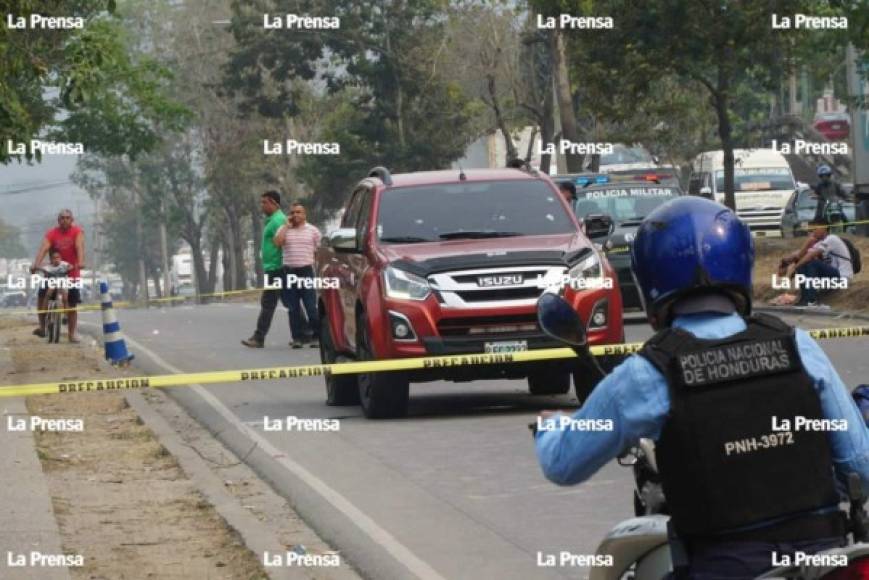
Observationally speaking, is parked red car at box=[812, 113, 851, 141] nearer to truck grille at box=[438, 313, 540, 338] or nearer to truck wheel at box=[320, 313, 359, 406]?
truck wheel at box=[320, 313, 359, 406]

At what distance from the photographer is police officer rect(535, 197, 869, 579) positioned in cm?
406

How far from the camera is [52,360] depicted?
23.0 metres

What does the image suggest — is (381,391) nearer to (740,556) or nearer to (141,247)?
(740,556)

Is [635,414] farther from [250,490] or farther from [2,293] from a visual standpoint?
[2,293]

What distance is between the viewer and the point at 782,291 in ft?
94.2

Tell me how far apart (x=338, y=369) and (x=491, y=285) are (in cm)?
217

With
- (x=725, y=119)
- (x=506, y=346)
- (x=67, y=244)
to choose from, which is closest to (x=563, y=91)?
(x=725, y=119)

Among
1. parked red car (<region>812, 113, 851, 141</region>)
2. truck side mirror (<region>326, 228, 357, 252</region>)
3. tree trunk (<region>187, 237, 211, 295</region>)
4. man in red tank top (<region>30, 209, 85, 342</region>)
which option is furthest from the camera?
tree trunk (<region>187, 237, 211, 295</region>)

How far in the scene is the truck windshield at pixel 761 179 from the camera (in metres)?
50.5

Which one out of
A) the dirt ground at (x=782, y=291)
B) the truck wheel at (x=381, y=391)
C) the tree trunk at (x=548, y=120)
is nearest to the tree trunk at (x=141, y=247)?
the tree trunk at (x=548, y=120)

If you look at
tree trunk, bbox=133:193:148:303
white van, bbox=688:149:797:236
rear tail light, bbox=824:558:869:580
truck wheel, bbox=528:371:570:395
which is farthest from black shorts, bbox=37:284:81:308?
tree trunk, bbox=133:193:148:303

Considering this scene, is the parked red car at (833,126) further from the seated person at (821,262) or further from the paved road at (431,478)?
the paved road at (431,478)

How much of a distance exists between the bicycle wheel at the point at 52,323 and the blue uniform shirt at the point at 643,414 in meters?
22.7

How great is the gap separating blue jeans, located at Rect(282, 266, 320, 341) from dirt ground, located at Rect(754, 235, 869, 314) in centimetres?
671
